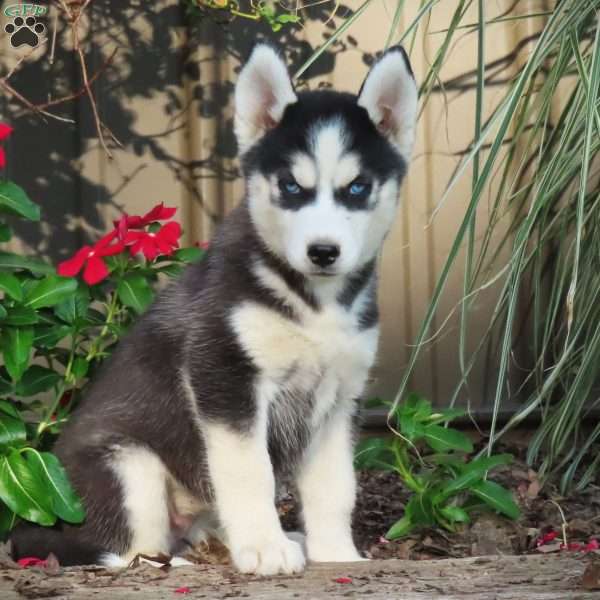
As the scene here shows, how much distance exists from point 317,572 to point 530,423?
2018mm

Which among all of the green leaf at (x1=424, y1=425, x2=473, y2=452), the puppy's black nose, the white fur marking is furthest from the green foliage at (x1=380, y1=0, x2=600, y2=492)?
the white fur marking

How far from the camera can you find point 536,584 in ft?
8.84

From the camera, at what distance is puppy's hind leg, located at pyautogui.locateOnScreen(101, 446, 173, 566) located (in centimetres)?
309

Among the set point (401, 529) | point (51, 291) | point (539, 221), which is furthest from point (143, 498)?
point (539, 221)

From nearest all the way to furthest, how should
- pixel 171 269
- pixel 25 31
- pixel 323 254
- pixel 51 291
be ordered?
pixel 323 254 < pixel 51 291 < pixel 171 269 < pixel 25 31

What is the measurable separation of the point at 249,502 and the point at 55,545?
25.4 inches

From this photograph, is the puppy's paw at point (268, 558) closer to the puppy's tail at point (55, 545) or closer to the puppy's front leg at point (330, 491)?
the puppy's front leg at point (330, 491)

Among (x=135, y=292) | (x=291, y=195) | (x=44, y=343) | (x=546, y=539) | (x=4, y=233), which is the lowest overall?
(x=546, y=539)

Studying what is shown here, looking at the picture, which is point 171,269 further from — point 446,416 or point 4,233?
point 446,416

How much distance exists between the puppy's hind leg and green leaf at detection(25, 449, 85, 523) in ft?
0.46

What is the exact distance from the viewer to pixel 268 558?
9.38 feet

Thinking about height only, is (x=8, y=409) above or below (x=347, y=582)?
above

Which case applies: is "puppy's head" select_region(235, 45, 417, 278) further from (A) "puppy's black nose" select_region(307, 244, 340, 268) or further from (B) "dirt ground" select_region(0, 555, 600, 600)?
(B) "dirt ground" select_region(0, 555, 600, 600)

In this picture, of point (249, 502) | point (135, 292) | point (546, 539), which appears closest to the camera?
point (249, 502)
